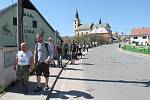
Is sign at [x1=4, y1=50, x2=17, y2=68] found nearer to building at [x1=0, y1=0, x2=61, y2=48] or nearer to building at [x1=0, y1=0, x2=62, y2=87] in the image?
building at [x1=0, y1=0, x2=62, y2=87]

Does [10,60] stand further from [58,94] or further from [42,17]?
[42,17]

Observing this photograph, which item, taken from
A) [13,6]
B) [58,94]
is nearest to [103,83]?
[58,94]

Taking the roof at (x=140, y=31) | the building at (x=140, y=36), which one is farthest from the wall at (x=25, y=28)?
the roof at (x=140, y=31)

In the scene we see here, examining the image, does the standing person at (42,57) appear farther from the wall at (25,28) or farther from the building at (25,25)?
the wall at (25,28)

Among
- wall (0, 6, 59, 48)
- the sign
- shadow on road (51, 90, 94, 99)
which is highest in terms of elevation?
wall (0, 6, 59, 48)

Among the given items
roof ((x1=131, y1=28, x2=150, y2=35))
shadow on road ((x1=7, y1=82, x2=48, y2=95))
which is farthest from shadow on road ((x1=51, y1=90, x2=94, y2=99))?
roof ((x1=131, y1=28, x2=150, y2=35))

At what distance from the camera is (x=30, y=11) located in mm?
37594

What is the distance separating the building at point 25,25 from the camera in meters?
31.5

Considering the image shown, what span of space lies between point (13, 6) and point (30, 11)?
15.8ft

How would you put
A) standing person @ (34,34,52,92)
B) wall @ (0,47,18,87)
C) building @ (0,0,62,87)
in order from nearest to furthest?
1. standing person @ (34,34,52,92)
2. wall @ (0,47,18,87)
3. building @ (0,0,62,87)

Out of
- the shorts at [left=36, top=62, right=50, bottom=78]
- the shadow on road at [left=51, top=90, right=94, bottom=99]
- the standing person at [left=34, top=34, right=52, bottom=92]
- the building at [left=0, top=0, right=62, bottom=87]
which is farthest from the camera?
the building at [left=0, top=0, right=62, bottom=87]

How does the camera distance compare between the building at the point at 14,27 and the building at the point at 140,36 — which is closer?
the building at the point at 14,27

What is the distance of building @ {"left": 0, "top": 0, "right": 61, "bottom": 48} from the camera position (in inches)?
1239

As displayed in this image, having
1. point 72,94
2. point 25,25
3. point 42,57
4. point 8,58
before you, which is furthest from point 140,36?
point 42,57
